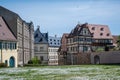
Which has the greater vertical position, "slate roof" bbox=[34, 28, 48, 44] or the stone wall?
"slate roof" bbox=[34, 28, 48, 44]

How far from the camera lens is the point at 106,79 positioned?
70.5 feet

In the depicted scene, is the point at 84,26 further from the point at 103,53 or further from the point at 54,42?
the point at 54,42

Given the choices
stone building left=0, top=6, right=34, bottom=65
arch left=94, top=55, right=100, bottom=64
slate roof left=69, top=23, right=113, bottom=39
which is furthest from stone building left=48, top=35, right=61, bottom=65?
arch left=94, top=55, right=100, bottom=64

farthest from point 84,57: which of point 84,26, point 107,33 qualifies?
point 107,33

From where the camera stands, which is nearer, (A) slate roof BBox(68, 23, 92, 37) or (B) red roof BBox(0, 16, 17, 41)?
(B) red roof BBox(0, 16, 17, 41)

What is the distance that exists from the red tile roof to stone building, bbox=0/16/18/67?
1510 inches

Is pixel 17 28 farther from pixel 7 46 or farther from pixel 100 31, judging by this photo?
pixel 100 31

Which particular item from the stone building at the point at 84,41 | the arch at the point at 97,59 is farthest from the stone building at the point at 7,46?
the stone building at the point at 84,41

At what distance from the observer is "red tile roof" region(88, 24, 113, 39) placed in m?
96.6

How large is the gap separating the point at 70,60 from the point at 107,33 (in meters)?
20.3

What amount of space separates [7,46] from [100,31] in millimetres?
45642

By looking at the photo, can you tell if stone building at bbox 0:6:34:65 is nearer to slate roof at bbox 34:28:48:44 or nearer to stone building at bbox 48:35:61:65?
slate roof at bbox 34:28:48:44

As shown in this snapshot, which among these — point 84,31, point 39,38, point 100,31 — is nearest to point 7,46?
point 84,31

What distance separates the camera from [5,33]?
6238cm
